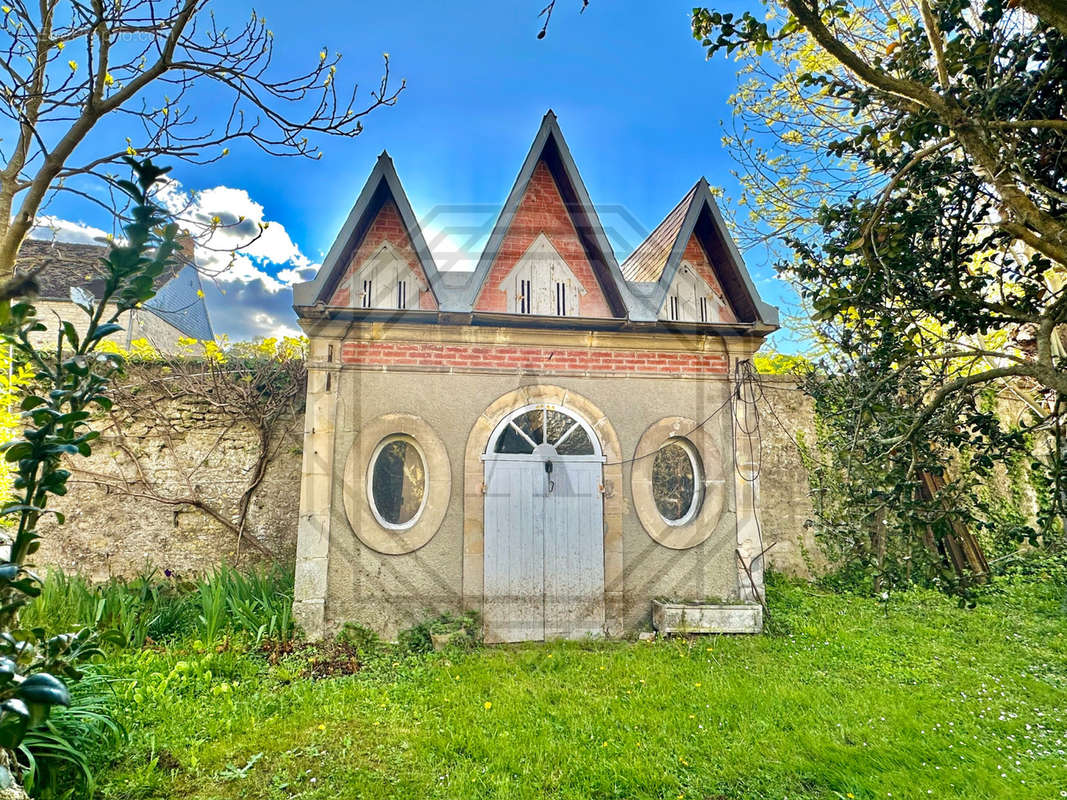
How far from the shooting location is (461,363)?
23.9 ft

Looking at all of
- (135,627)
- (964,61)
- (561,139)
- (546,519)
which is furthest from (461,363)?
(964,61)

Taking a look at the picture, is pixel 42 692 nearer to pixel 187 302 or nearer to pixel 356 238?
pixel 356 238

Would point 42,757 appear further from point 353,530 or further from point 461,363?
point 461,363

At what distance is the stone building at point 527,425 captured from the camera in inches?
272

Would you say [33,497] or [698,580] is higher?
[33,497]

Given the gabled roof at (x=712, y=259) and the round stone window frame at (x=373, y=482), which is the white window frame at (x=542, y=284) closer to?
the gabled roof at (x=712, y=259)

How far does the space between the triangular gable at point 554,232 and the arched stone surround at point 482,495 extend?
3.92 ft

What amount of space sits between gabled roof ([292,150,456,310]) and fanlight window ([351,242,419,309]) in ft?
0.87

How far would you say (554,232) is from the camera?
776 centimetres

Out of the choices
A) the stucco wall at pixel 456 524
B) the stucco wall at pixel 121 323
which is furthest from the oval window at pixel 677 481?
the stucco wall at pixel 121 323

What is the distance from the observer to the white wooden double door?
22.9 ft

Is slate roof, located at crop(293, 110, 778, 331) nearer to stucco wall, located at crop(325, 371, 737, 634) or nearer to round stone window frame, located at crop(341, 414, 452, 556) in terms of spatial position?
stucco wall, located at crop(325, 371, 737, 634)

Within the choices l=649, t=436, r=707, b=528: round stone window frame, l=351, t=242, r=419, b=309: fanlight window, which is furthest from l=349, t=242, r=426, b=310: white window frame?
l=649, t=436, r=707, b=528: round stone window frame

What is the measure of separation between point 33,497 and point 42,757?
3445mm
